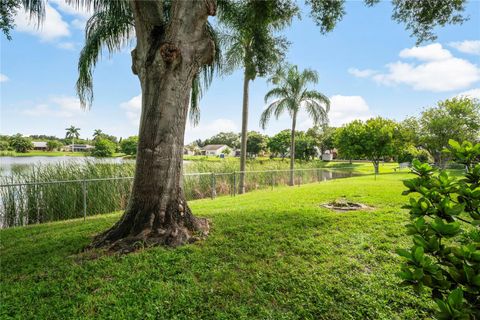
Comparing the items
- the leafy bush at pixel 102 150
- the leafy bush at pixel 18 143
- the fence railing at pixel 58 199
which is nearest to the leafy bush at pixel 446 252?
the fence railing at pixel 58 199

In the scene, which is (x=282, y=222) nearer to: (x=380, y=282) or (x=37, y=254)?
(x=380, y=282)

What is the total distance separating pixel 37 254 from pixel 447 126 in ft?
108

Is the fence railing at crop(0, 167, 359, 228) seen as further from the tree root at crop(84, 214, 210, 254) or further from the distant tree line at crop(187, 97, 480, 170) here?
the distant tree line at crop(187, 97, 480, 170)

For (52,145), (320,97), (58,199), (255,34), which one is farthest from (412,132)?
(52,145)

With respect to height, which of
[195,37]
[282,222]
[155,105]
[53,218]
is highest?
[195,37]

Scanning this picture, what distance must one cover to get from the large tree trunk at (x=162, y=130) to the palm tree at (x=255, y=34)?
3.63 meters

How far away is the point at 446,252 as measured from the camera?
3.76 feet

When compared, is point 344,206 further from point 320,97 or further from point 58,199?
point 320,97

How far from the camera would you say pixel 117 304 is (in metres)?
2.31

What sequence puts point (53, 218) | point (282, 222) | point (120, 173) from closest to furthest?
point (282, 222) → point (53, 218) → point (120, 173)

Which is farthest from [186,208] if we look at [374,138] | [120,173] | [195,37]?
[374,138]

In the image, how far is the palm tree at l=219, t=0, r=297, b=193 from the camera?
698 cm

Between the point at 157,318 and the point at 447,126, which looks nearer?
the point at 157,318

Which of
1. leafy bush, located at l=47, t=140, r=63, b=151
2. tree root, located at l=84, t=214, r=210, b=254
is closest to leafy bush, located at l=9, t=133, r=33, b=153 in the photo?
leafy bush, located at l=47, t=140, r=63, b=151
